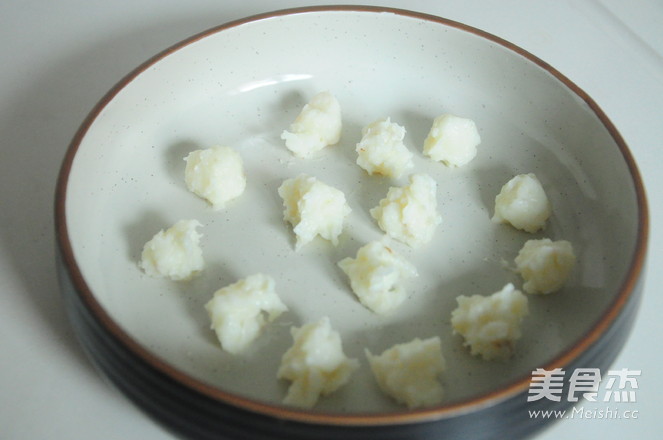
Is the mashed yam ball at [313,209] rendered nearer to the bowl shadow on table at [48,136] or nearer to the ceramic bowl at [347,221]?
the ceramic bowl at [347,221]

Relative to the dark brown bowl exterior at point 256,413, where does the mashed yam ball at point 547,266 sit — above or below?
above

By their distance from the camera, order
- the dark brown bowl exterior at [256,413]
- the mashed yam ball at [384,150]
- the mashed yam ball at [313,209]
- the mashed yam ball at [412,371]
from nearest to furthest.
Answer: the dark brown bowl exterior at [256,413] < the mashed yam ball at [412,371] < the mashed yam ball at [313,209] < the mashed yam ball at [384,150]

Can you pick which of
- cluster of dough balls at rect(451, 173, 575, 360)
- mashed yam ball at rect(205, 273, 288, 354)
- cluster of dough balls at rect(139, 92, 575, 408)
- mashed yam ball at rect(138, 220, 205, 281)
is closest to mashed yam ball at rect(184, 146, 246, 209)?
cluster of dough balls at rect(139, 92, 575, 408)

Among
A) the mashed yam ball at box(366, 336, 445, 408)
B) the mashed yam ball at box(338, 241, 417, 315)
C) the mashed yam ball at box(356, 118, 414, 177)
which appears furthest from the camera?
the mashed yam ball at box(356, 118, 414, 177)

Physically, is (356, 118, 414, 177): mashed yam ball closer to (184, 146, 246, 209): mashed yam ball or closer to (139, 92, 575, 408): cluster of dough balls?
(139, 92, 575, 408): cluster of dough balls

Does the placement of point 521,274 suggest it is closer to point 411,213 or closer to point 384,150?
point 411,213

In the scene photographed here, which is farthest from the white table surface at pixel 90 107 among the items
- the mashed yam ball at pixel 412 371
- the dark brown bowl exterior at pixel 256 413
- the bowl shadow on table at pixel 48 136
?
the mashed yam ball at pixel 412 371

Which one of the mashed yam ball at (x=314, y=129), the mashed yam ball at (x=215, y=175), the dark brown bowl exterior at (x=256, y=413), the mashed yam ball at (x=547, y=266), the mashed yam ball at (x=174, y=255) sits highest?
the mashed yam ball at (x=314, y=129)

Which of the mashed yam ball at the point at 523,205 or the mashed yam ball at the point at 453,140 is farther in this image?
the mashed yam ball at the point at 453,140

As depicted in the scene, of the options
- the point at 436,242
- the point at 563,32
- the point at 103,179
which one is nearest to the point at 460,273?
the point at 436,242
